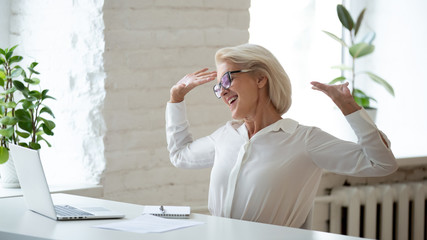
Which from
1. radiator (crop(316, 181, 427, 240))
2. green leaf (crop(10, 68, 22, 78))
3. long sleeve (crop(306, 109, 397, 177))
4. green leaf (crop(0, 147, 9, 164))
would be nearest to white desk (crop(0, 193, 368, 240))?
long sleeve (crop(306, 109, 397, 177))

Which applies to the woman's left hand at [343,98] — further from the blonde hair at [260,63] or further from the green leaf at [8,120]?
the green leaf at [8,120]

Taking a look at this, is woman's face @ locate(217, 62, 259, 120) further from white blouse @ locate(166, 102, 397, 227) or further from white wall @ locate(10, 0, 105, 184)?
white wall @ locate(10, 0, 105, 184)

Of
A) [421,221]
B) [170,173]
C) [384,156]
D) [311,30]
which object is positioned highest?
[311,30]

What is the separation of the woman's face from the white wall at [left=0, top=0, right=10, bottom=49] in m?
1.27

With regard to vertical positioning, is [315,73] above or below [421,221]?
above

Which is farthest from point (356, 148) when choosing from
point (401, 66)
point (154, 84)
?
point (401, 66)

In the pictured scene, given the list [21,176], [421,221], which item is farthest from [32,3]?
[421,221]

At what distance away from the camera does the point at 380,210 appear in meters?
4.15

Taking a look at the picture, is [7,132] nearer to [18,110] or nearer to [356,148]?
[18,110]

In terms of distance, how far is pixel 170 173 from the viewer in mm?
3561

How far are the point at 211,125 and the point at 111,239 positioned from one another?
1536mm

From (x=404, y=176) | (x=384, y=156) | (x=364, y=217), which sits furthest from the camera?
(x=404, y=176)

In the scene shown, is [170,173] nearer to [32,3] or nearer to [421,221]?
[32,3]

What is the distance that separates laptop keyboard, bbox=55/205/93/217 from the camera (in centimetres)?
252
